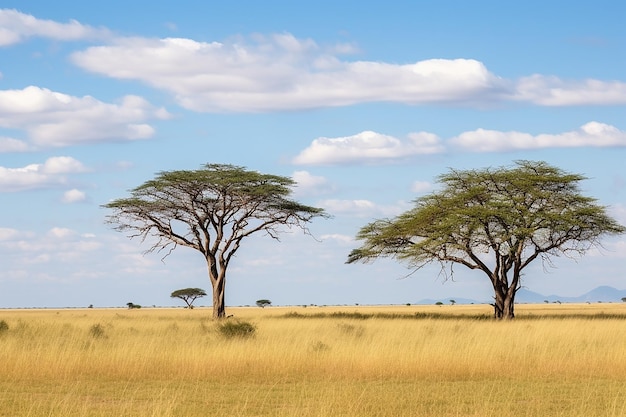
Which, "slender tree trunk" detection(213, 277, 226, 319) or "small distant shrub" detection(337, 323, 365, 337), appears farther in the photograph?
"slender tree trunk" detection(213, 277, 226, 319)

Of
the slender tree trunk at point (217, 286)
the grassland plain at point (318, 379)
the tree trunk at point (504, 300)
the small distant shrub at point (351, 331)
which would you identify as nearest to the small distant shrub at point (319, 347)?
the grassland plain at point (318, 379)

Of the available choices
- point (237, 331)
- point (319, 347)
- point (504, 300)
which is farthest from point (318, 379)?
point (504, 300)

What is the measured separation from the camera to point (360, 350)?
2178 centimetres

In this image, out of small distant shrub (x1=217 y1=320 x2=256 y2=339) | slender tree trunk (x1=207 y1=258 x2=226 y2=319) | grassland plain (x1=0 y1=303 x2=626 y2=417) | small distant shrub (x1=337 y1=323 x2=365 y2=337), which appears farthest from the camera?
slender tree trunk (x1=207 y1=258 x2=226 y2=319)

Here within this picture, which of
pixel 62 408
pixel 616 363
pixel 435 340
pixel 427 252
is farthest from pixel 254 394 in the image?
pixel 427 252

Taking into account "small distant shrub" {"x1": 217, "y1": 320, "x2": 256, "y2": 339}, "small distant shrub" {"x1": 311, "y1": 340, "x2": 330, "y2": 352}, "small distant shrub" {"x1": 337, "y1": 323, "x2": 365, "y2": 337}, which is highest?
"small distant shrub" {"x1": 217, "y1": 320, "x2": 256, "y2": 339}

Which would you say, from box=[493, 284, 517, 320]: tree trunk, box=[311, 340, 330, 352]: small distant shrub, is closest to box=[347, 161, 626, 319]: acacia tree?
box=[493, 284, 517, 320]: tree trunk

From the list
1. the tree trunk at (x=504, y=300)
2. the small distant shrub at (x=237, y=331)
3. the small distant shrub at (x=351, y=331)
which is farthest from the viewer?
the tree trunk at (x=504, y=300)

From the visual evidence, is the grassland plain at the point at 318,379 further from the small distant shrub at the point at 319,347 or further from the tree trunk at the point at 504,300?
the tree trunk at the point at 504,300

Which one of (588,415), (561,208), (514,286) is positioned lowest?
(588,415)

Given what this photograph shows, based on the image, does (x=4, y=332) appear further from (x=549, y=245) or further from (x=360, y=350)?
(x=549, y=245)

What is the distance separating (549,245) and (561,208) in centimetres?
247

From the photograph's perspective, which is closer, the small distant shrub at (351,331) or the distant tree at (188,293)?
the small distant shrub at (351,331)

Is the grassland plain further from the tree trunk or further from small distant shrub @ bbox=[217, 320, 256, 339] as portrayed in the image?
the tree trunk
